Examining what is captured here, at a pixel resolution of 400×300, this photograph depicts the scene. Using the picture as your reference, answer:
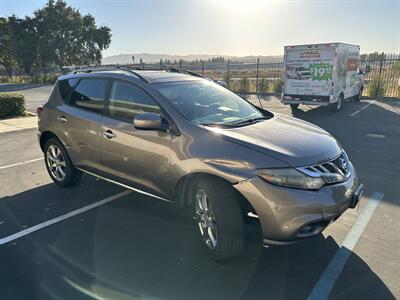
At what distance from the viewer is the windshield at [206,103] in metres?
3.80

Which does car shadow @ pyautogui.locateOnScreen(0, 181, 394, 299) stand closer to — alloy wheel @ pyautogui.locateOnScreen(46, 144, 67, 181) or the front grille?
the front grille

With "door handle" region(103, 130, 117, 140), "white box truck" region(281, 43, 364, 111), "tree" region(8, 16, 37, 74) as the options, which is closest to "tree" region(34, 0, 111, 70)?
"tree" region(8, 16, 37, 74)

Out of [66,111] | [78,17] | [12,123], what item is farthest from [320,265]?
[78,17]

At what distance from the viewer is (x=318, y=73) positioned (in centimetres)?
1272

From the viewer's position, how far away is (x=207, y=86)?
4547 millimetres

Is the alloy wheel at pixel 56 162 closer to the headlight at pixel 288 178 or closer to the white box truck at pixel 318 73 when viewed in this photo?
the headlight at pixel 288 178

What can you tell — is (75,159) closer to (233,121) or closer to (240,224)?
(233,121)

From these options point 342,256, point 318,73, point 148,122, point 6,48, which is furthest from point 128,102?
point 6,48

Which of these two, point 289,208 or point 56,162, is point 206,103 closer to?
point 289,208

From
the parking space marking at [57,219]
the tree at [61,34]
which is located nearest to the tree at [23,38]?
the tree at [61,34]

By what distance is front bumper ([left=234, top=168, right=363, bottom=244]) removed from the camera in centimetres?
292

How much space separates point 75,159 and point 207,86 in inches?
80.8

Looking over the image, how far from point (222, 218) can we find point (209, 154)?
580 mm

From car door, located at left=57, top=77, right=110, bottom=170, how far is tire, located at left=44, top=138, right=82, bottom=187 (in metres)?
0.21
